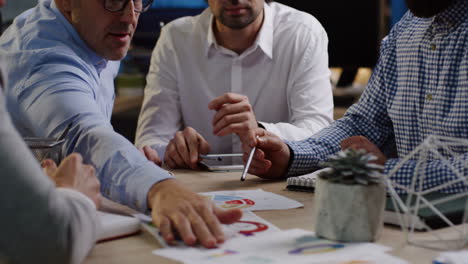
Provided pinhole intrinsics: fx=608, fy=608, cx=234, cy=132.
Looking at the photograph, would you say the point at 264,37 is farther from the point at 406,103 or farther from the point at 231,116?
the point at 406,103

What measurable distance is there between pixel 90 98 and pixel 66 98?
0.08 meters

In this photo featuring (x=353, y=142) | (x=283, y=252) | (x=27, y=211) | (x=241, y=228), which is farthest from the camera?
(x=353, y=142)

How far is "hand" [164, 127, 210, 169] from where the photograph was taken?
1.72m

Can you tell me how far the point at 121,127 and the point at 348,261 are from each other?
298 cm

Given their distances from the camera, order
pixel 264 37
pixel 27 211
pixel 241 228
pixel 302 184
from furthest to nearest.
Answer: pixel 264 37
pixel 302 184
pixel 241 228
pixel 27 211

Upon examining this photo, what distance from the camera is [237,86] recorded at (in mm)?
2408

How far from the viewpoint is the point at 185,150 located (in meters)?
1.73

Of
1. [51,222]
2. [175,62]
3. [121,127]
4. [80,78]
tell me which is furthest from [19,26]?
[121,127]

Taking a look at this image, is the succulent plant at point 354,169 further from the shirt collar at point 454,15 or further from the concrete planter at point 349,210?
the shirt collar at point 454,15

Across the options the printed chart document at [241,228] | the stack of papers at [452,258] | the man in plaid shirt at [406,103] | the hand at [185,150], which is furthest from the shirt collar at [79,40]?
the stack of papers at [452,258]

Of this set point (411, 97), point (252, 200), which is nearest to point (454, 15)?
point (411, 97)

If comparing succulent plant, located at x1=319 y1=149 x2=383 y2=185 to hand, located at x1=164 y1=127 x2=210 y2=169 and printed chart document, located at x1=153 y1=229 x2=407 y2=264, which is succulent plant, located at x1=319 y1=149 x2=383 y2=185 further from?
hand, located at x1=164 y1=127 x2=210 y2=169

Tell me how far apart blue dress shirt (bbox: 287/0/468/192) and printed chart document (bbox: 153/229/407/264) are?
1.27 feet

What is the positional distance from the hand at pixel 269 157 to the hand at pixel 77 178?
0.55m
